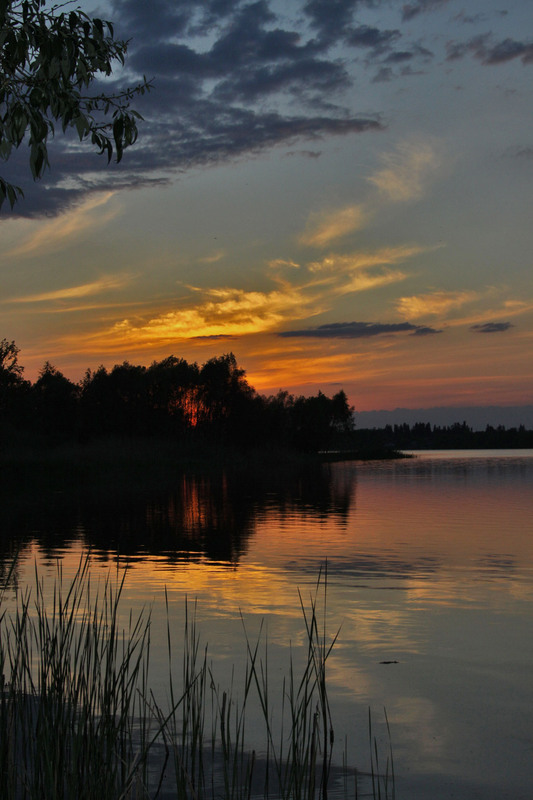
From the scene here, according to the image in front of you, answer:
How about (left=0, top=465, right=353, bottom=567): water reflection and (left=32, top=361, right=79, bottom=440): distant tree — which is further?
(left=32, top=361, right=79, bottom=440): distant tree

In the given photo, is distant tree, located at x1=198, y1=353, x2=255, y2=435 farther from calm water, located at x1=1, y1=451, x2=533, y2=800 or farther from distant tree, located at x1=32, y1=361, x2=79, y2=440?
calm water, located at x1=1, y1=451, x2=533, y2=800

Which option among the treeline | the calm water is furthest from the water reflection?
the treeline

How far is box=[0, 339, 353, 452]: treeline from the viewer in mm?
94125

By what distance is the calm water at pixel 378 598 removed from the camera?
7.46 m

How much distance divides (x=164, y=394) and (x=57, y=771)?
A: 314 feet

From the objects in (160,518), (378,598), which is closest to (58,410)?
(160,518)

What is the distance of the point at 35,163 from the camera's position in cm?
618

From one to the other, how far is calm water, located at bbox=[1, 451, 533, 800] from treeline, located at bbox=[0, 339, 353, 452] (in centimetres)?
6283

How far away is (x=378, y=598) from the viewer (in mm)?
13773

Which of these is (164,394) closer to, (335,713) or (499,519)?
(499,519)

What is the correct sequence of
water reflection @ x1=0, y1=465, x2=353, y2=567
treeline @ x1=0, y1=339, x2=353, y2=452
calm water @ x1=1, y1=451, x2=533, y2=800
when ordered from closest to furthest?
calm water @ x1=1, y1=451, x2=533, y2=800
water reflection @ x1=0, y1=465, x2=353, y2=567
treeline @ x1=0, y1=339, x2=353, y2=452

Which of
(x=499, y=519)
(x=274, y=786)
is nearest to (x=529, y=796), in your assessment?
(x=274, y=786)

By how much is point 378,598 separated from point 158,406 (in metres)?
87.1

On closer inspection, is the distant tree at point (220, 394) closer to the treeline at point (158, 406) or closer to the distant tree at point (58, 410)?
the treeline at point (158, 406)
